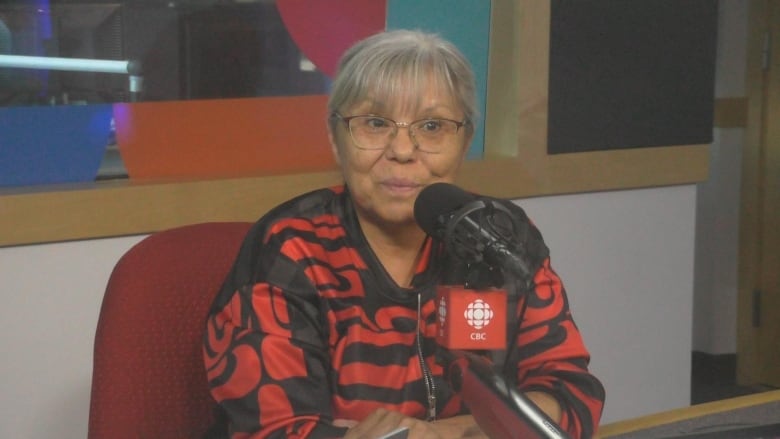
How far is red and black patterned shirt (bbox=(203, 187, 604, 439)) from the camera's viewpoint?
55.0 inches

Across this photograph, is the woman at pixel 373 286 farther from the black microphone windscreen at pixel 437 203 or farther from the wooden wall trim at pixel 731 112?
the wooden wall trim at pixel 731 112

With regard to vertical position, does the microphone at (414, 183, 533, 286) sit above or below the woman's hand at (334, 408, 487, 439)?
above

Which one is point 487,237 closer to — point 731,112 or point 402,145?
point 402,145

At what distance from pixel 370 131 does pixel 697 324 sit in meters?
3.87

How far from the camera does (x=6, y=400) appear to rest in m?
2.22

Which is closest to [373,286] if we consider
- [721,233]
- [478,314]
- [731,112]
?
[478,314]

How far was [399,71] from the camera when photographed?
1.50 metres

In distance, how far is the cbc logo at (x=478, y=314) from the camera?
43.1 inches

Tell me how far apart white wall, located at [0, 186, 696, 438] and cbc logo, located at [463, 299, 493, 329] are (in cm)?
138

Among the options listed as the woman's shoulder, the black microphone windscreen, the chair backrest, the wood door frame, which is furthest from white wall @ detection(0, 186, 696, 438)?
the wood door frame

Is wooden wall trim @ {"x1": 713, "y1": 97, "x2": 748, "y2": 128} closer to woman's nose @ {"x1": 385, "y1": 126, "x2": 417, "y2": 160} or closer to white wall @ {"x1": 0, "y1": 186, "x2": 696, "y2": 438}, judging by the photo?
white wall @ {"x1": 0, "y1": 186, "x2": 696, "y2": 438}

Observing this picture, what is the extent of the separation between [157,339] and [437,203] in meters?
0.56

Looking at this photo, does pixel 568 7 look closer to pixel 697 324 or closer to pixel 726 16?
pixel 726 16

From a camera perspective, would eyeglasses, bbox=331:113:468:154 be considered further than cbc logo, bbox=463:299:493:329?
Yes
